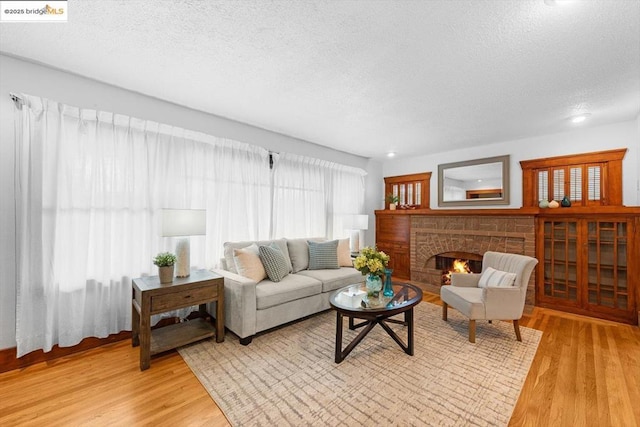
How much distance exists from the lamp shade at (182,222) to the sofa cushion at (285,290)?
0.92 meters

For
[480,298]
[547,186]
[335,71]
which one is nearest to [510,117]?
[547,186]

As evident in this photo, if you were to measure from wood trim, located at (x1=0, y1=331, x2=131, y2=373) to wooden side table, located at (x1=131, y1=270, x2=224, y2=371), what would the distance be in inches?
9.7

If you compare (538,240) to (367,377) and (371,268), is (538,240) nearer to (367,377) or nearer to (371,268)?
(371,268)

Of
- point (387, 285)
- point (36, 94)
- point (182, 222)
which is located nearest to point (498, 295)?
point (387, 285)

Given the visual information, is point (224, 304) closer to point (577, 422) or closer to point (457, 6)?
point (577, 422)

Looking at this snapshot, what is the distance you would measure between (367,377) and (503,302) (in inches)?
65.1

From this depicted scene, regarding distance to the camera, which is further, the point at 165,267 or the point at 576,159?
the point at 576,159

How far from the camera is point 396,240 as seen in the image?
216 inches

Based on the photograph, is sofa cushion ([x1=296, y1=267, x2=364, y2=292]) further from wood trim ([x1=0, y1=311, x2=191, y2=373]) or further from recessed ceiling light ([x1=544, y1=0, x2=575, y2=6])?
recessed ceiling light ([x1=544, y1=0, x2=575, y2=6])

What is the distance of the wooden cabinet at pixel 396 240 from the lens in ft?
17.4

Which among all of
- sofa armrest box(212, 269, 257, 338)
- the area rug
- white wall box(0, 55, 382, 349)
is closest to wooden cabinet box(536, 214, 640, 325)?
the area rug

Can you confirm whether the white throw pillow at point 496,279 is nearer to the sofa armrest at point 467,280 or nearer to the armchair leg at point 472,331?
the sofa armrest at point 467,280

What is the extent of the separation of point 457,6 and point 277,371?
9.46 ft

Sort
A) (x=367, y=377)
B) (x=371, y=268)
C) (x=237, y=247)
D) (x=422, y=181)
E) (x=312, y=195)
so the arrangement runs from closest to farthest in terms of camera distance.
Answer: (x=367, y=377), (x=371, y=268), (x=237, y=247), (x=312, y=195), (x=422, y=181)
